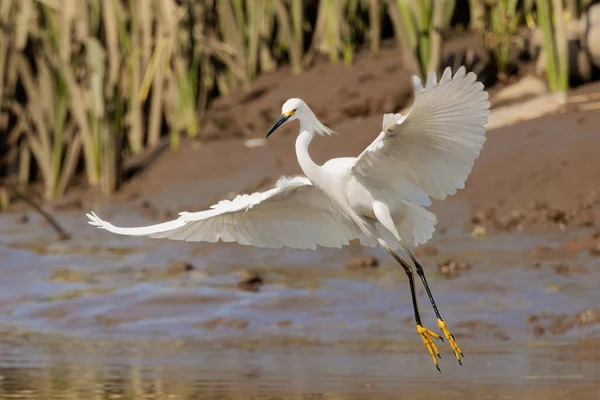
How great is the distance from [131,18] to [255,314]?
23.8ft

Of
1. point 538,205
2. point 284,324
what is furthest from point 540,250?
point 284,324

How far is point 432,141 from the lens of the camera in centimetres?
727

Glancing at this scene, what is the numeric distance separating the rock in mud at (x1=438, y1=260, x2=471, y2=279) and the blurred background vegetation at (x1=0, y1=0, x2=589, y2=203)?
3902 mm

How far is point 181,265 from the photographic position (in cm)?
1187

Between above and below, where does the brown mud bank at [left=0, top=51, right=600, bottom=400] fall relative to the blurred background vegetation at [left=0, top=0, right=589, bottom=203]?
below

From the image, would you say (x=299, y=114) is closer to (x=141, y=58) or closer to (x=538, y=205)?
(x=538, y=205)

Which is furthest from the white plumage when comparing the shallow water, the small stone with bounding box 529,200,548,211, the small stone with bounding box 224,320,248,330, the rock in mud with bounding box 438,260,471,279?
the small stone with bounding box 529,200,548,211

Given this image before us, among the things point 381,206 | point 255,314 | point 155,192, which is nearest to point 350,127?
point 155,192

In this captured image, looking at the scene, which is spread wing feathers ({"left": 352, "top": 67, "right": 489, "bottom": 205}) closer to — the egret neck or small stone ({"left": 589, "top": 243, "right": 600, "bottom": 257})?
the egret neck

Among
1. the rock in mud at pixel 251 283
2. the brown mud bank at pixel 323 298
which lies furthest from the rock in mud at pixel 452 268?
the rock in mud at pixel 251 283

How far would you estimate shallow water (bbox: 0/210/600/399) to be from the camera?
7652mm

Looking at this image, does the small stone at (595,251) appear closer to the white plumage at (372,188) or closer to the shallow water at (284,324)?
the shallow water at (284,324)

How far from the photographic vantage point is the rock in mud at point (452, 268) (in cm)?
1066

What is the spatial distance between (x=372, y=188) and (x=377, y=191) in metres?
0.04
